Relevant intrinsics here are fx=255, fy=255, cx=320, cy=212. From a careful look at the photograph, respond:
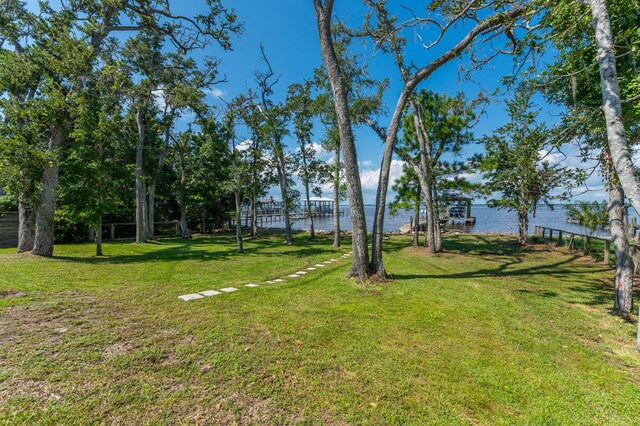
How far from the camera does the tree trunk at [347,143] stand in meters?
5.55

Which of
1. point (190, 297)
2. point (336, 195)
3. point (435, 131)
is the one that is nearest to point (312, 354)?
point (190, 297)

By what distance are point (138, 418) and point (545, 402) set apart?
321 cm

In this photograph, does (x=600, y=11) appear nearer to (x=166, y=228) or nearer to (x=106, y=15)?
(x=106, y=15)

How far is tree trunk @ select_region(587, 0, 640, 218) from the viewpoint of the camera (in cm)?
271

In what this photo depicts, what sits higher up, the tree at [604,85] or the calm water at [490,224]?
the tree at [604,85]

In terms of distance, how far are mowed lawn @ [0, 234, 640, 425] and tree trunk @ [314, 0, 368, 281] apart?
77cm

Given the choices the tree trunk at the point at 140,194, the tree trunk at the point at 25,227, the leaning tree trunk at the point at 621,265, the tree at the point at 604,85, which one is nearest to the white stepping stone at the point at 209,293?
the tree at the point at 604,85

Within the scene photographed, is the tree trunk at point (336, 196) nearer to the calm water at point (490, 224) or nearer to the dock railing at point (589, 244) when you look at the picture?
the calm water at point (490, 224)

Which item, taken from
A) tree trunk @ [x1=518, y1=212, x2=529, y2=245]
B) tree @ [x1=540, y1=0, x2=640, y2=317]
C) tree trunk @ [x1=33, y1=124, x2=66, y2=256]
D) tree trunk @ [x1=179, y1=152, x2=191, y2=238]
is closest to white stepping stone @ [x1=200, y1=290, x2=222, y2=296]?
tree @ [x1=540, y1=0, x2=640, y2=317]

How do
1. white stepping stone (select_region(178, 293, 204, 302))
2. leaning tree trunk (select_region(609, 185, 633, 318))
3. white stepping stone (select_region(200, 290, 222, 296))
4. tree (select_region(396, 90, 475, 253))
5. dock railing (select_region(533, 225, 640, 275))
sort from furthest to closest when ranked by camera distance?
1. tree (select_region(396, 90, 475, 253))
2. dock railing (select_region(533, 225, 640, 275))
3. white stepping stone (select_region(200, 290, 222, 296))
4. white stepping stone (select_region(178, 293, 204, 302))
5. leaning tree trunk (select_region(609, 185, 633, 318))

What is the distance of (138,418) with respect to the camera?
6.05 ft

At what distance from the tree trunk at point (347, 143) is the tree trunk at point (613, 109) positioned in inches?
145

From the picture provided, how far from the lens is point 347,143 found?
5719 mm

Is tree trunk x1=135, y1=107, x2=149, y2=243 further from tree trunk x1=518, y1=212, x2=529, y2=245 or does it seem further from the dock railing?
tree trunk x1=518, y1=212, x2=529, y2=245
